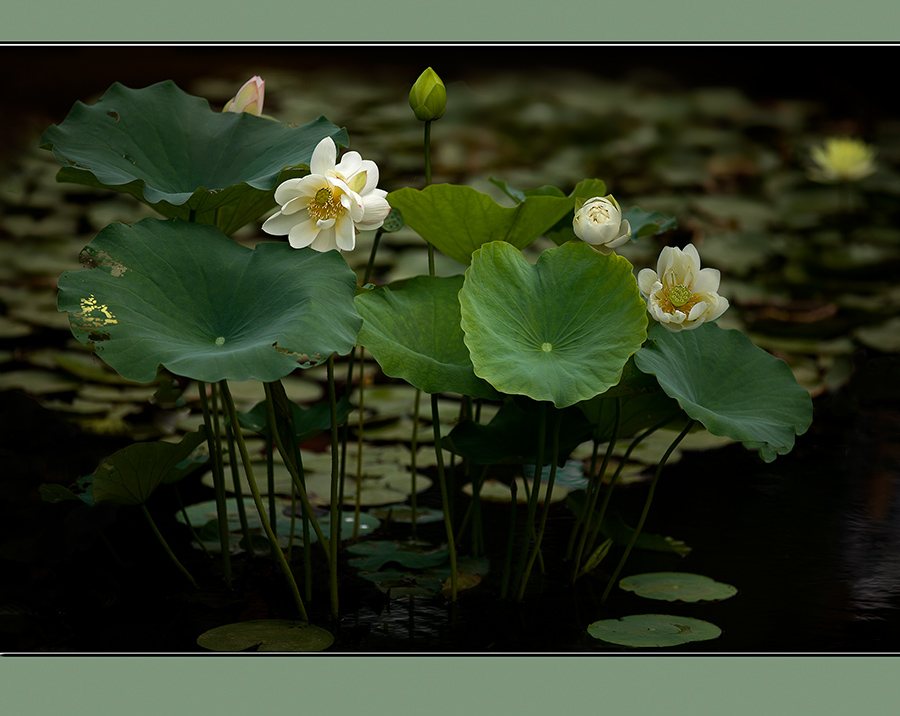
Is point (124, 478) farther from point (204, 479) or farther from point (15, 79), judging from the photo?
point (15, 79)

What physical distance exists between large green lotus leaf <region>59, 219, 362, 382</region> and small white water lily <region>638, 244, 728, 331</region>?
0.50m

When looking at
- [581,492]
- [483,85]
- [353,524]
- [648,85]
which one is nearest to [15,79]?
[483,85]

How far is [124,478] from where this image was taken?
5.13 feet

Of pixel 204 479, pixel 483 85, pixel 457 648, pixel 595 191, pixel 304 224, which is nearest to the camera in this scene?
pixel 304 224

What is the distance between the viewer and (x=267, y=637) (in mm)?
1521

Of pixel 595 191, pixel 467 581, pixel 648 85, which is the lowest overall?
pixel 467 581

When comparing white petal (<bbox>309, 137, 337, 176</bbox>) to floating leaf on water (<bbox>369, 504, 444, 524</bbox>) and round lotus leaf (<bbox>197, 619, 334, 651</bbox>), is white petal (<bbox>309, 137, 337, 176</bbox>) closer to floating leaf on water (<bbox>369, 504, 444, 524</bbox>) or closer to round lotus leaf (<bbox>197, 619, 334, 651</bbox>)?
round lotus leaf (<bbox>197, 619, 334, 651</bbox>)

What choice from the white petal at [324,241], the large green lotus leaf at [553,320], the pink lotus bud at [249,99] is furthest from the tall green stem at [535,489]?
the pink lotus bud at [249,99]

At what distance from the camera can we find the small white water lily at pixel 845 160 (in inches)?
172

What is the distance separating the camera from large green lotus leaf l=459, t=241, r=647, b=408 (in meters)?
1.35

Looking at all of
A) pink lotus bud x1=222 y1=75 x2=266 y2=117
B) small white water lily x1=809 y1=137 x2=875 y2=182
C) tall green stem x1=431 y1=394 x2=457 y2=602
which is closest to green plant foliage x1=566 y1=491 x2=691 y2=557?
tall green stem x1=431 y1=394 x2=457 y2=602

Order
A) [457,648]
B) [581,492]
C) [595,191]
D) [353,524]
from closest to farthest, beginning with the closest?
[457,648], [595,191], [581,492], [353,524]

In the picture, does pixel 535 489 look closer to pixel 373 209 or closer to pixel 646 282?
pixel 646 282

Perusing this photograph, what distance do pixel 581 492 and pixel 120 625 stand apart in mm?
900
